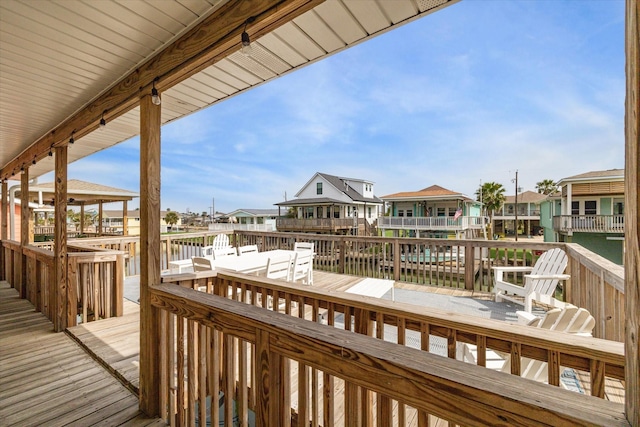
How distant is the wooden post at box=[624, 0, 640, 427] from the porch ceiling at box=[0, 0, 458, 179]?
994 mm

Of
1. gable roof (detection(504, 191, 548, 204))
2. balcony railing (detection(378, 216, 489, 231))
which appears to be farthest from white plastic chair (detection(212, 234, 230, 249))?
gable roof (detection(504, 191, 548, 204))

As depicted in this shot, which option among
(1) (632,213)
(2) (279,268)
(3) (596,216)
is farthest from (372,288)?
(3) (596,216)

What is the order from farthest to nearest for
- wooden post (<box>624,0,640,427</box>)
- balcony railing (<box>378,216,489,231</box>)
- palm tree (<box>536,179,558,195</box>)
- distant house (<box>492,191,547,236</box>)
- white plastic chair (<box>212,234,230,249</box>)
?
1. palm tree (<box>536,179,558,195</box>)
2. distant house (<box>492,191,547,236</box>)
3. balcony railing (<box>378,216,489,231</box>)
4. white plastic chair (<box>212,234,230,249</box>)
5. wooden post (<box>624,0,640,427</box>)

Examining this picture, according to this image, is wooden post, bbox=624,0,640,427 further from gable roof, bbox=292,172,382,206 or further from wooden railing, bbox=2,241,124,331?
gable roof, bbox=292,172,382,206

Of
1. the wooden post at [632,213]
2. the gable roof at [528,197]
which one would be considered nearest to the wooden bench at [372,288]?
the wooden post at [632,213]

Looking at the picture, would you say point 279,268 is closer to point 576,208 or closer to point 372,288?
point 372,288

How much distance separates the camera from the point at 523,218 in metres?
30.7

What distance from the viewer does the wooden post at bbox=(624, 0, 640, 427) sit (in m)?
0.63

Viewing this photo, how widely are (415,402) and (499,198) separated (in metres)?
31.1

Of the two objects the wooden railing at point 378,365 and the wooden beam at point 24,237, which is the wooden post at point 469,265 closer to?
the wooden railing at point 378,365

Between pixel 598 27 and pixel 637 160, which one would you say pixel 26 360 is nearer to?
pixel 637 160

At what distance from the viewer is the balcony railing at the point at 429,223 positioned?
19516mm

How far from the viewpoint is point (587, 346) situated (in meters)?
1.07

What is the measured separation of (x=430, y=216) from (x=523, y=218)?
53.9 feet
